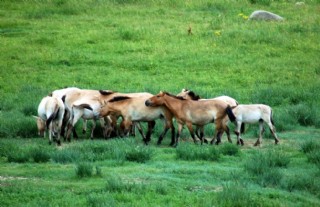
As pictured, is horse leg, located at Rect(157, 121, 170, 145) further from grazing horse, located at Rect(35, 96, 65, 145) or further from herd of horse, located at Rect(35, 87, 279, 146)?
grazing horse, located at Rect(35, 96, 65, 145)

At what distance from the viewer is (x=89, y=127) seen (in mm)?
19578

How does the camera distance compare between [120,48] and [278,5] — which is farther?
[278,5]

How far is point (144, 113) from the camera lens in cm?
1786

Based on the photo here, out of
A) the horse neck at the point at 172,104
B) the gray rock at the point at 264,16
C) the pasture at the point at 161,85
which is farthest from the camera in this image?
the gray rock at the point at 264,16

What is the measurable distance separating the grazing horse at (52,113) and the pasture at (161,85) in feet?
1.48

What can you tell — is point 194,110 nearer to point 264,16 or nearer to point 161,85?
point 161,85

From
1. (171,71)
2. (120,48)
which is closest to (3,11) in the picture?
(120,48)

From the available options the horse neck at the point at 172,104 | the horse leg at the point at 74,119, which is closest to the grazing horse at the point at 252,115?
the horse neck at the point at 172,104

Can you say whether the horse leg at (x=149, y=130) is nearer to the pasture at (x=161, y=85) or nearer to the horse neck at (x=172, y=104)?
the pasture at (x=161, y=85)

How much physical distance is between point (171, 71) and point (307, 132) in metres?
6.83

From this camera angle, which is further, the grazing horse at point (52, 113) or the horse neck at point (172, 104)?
the horse neck at point (172, 104)

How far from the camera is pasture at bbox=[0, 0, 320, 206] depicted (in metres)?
13.1

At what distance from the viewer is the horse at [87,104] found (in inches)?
714

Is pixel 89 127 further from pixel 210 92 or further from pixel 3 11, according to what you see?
pixel 3 11
